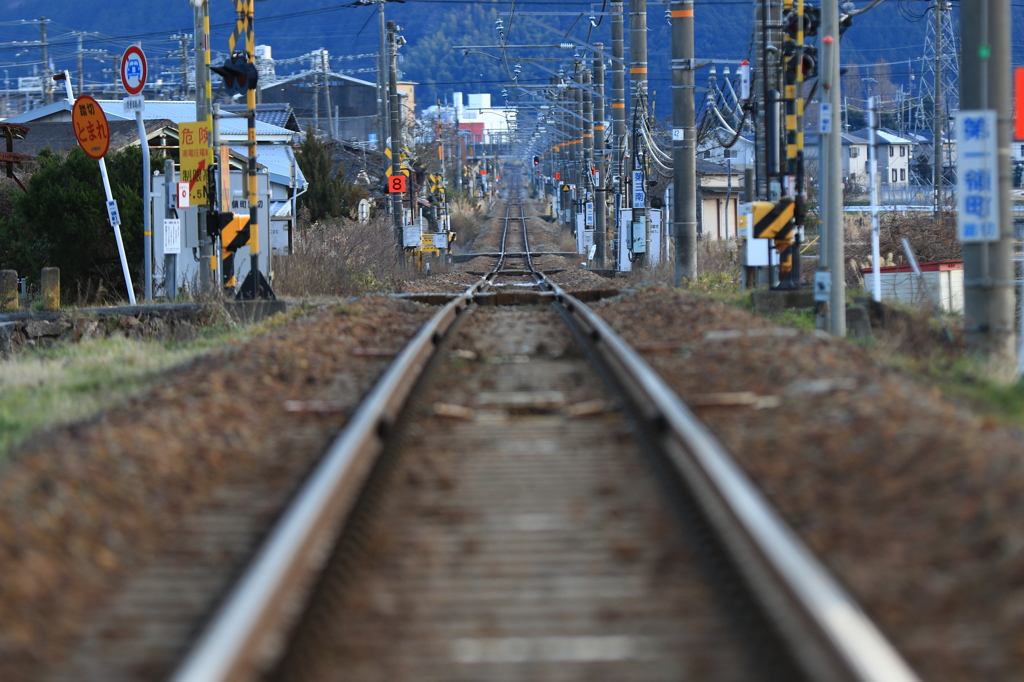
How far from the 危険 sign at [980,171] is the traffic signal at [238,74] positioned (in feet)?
30.9

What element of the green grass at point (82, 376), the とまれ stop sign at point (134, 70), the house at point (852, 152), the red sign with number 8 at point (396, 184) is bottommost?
the green grass at point (82, 376)

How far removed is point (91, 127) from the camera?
16.2 m

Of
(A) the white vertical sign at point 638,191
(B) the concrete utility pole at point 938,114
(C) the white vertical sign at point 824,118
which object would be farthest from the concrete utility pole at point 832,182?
(B) the concrete utility pole at point 938,114

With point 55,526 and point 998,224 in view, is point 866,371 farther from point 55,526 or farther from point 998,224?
point 55,526

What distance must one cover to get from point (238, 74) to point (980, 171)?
9.83m

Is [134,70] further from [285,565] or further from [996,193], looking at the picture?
[285,565]

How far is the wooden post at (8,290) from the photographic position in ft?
55.7

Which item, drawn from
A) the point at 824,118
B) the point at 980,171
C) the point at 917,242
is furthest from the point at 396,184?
the point at 980,171

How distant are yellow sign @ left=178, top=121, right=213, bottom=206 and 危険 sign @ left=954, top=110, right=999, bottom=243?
1063 centimetres

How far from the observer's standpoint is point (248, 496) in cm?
514

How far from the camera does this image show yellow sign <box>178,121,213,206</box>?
16.5m

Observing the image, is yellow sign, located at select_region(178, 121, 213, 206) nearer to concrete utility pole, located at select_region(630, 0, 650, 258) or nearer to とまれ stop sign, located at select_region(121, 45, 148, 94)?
とまれ stop sign, located at select_region(121, 45, 148, 94)

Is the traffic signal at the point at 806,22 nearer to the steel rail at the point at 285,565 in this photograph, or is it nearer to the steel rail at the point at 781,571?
the steel rail at the point at 781,571

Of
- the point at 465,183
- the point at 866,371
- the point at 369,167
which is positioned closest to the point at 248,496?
the point at 866,371
